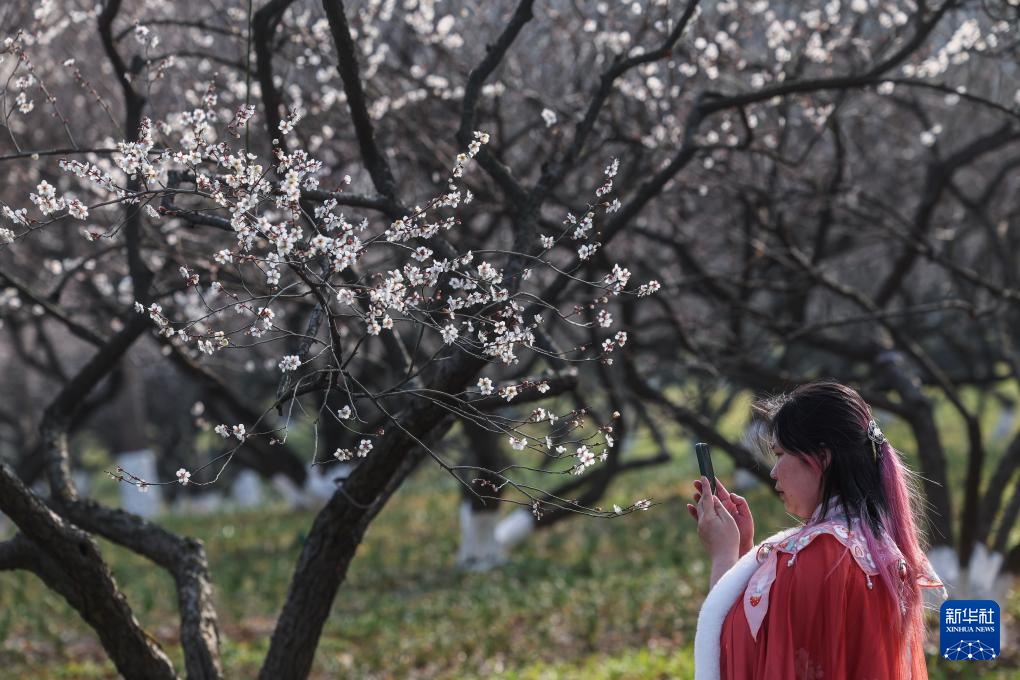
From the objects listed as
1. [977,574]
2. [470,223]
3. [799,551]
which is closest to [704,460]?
[799,551]

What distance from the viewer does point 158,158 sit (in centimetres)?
395

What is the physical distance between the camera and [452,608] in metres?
10.2

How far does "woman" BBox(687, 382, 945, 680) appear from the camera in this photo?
296cm

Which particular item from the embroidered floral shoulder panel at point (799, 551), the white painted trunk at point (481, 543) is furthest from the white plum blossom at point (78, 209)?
the white painted trunk at point (481, 543)

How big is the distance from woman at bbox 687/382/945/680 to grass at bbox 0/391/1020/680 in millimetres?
4672

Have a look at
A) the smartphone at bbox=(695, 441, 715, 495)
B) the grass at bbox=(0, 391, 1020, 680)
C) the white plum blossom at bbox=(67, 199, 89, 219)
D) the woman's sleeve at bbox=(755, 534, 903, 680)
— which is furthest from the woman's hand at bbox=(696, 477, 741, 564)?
the grass at bbox=(0, 391, 1020, 680)

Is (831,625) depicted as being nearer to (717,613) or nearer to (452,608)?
(717,613)

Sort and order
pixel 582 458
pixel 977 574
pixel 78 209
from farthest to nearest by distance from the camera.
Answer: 1. pixel 977 574
2. pixel 582 458
3. pixel 78 209

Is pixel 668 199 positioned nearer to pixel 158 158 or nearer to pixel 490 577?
pixel 490 577

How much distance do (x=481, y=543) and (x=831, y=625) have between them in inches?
373

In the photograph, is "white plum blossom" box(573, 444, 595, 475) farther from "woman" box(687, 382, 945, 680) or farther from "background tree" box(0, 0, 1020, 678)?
"woman" box(687, 382, 945, 680)

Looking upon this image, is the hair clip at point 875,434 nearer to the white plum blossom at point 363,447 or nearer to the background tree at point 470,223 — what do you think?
the background tree at point 470,223

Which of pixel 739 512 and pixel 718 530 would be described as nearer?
pixel 718 530

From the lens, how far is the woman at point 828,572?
2.96 m
